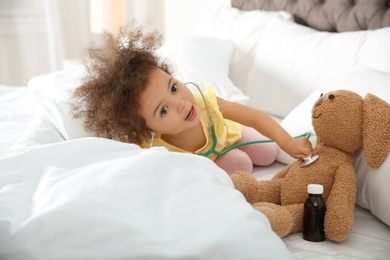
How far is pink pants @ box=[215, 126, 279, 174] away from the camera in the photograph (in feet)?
4.94

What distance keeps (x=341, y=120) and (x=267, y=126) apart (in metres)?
0.32

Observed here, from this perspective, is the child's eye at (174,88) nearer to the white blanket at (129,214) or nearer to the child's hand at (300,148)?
the child's hand at (300,148)

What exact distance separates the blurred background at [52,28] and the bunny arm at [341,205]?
7.63 feet

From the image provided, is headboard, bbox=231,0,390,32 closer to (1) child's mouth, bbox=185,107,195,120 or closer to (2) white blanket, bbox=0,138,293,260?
(1) child's mouth, bbox=185,107,195,120

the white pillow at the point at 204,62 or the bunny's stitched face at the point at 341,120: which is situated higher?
the bunny's stitched face at the point at 341,120

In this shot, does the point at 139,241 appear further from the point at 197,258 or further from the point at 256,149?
the point at 256,149

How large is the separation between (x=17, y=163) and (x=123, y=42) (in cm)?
60

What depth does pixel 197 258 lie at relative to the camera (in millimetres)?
726

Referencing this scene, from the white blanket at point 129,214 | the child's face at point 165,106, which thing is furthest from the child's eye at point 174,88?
the white blanket at point 129,214

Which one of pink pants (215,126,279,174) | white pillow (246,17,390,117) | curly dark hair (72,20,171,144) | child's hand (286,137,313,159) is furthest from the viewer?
white pillow (246,17,390,117)

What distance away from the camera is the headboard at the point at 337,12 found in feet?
6.30

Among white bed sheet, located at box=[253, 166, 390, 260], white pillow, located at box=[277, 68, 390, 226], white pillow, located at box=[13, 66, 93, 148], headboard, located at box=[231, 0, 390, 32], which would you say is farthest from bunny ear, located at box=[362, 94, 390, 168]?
headboard, located at box=[231, 0, 390, 32]

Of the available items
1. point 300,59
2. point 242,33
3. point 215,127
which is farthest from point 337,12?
point 215,127

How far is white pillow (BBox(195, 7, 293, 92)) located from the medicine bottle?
1212mm
